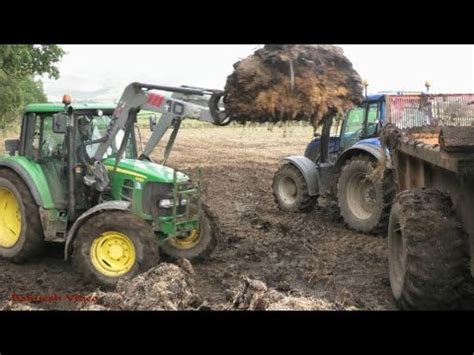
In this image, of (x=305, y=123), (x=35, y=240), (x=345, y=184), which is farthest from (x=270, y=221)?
(x=305, y=123)

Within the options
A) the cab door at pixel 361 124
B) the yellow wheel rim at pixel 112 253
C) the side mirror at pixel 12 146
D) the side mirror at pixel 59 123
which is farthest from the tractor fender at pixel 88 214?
the cab door at pixel 361 124

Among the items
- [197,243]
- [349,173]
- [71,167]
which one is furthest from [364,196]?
[71,167]

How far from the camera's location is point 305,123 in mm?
5176

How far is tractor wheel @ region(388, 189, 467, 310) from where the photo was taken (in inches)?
176

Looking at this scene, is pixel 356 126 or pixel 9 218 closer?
pixel 9 218

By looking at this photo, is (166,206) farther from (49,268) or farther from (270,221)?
(270,221)

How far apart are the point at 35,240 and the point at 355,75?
13.7 ft

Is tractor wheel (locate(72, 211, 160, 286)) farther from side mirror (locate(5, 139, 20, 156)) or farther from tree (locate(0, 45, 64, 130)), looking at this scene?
tree (locate(0, 45, 64, 130))

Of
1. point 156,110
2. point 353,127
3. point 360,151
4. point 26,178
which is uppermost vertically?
point 156,110

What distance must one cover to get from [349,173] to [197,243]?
10.2 feet

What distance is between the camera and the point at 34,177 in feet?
22.5

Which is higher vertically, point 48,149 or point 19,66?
point 19,66

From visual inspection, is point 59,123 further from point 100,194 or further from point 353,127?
point 353,127

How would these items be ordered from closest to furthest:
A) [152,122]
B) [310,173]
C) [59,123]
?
[59,123]
[152,122]
[310,173]
